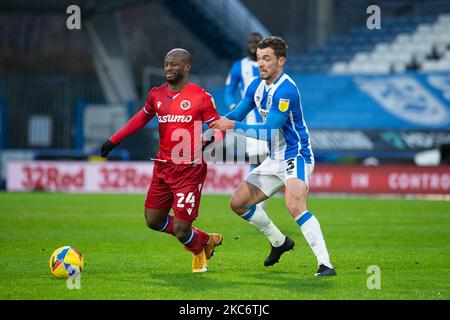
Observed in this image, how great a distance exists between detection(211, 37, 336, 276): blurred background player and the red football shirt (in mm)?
329

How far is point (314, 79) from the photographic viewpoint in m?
29.8

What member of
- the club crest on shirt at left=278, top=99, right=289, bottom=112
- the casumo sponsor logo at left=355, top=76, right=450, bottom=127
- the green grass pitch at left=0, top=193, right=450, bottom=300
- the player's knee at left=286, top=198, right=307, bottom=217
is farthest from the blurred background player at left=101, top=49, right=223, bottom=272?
the casumo sponsor logo at left=355, top=76, right=450, bottom=127

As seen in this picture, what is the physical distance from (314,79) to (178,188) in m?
20.0

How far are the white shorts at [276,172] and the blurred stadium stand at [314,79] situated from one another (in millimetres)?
17838

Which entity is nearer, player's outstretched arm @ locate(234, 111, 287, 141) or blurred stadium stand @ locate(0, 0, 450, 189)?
player's outstretched arm @ locate(234, 111, 287, 141)

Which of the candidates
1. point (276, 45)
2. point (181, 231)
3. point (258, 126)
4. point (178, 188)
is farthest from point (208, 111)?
point (181, 231)

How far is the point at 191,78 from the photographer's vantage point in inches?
1237

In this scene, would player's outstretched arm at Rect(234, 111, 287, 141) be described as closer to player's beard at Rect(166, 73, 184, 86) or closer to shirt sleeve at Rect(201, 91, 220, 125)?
shirt sleeve at Rect(201, 91, 220, 125)

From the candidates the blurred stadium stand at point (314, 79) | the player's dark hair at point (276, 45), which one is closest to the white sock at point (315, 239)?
the player's dark hair at point (276, 45)

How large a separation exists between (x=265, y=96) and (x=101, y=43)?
24180 millimetres

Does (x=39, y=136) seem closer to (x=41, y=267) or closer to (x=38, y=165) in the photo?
(x=38, y=165)

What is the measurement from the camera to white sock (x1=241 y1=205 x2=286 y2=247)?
35.9 ft

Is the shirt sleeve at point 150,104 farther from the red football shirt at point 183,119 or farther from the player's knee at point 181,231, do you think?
the player's knee at point 181,231
